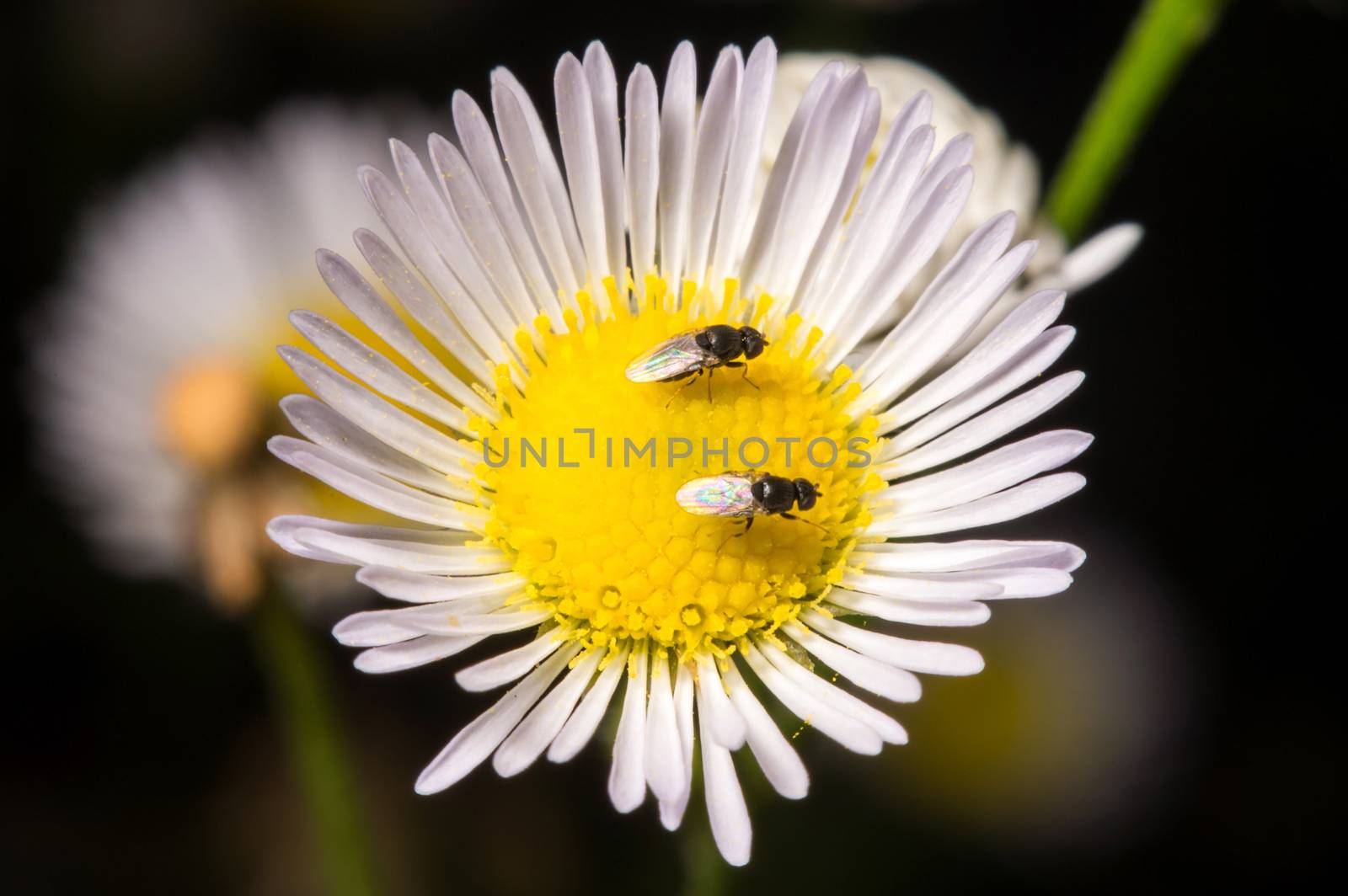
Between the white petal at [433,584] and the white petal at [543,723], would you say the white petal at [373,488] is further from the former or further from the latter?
the white petal at [543,723]

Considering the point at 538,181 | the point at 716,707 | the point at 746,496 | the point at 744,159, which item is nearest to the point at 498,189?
the point at 538,181

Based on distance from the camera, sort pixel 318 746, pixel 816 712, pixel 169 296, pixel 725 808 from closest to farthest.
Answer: pixel 725 808, pixel 816 712, pixel 318 746, pixel 169 296

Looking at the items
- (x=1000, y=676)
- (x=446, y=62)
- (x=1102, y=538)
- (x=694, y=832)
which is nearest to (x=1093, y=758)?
(x=1000, y=676)

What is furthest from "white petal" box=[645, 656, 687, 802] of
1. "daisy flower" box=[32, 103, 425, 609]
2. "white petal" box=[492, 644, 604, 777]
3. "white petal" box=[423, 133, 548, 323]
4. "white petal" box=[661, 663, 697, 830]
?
"daisy flower" box=[32, 103, 425, 609]

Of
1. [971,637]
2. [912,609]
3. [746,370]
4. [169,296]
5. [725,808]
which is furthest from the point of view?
[169,296]

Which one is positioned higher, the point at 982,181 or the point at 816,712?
the point at 982,181

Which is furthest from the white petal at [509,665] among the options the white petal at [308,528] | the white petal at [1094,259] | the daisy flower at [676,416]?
the white petal at [1094,259]

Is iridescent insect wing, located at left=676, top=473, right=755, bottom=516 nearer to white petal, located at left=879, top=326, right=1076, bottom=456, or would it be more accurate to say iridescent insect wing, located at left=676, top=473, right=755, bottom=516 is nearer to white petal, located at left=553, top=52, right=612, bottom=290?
white petal, located at left=879, top=326, right=1076, bottom=456

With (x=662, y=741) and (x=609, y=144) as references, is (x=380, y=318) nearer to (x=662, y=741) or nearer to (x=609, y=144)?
(x=609, y=144)

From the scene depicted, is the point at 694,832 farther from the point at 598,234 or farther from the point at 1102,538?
the point at 1102,538
